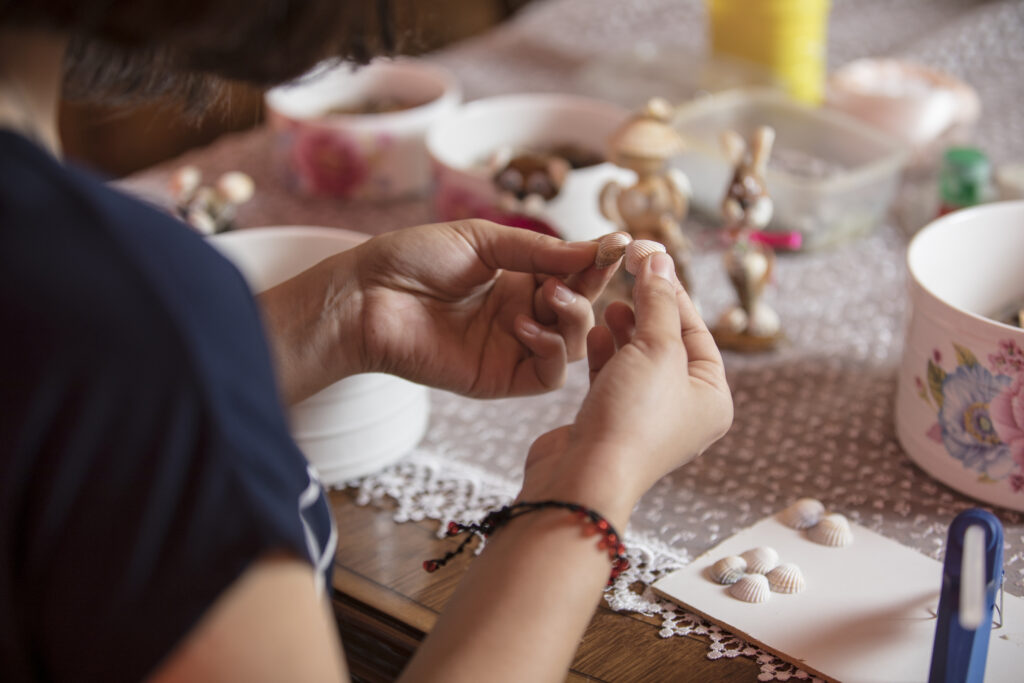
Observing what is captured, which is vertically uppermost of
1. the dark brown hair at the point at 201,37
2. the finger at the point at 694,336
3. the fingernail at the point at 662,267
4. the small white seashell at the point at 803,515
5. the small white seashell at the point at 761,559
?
the dark brown hair at the point at 201,37

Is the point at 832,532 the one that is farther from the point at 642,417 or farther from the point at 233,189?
the point at 233,189

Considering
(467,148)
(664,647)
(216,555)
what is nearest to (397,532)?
(664,647)

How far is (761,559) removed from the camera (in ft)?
1.94

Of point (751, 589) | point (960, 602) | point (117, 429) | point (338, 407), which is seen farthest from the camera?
point (338, 407)

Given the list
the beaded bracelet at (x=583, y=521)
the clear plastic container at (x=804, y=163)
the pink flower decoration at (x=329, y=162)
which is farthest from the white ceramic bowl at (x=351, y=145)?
the beaded bracelet at (x=583, y=521)

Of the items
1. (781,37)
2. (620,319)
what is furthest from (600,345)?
(781,37)

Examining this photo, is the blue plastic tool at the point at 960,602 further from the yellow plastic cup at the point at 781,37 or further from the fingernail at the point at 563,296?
the yellow plastic cup at the point at 781,37

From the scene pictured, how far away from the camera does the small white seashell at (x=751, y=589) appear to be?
22.3 inches

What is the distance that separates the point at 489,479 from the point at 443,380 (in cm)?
9

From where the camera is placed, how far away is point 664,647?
55 cm

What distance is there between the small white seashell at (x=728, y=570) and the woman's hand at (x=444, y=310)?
17 cm

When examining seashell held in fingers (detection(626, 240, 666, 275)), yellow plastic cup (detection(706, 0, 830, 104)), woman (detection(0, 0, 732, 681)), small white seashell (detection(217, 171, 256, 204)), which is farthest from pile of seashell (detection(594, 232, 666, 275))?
yellow plastic cup (detection(706, 0, 830, 104))

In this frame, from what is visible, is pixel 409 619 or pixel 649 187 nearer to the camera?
pixel 409 619

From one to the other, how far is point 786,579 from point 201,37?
Result: 432mm
